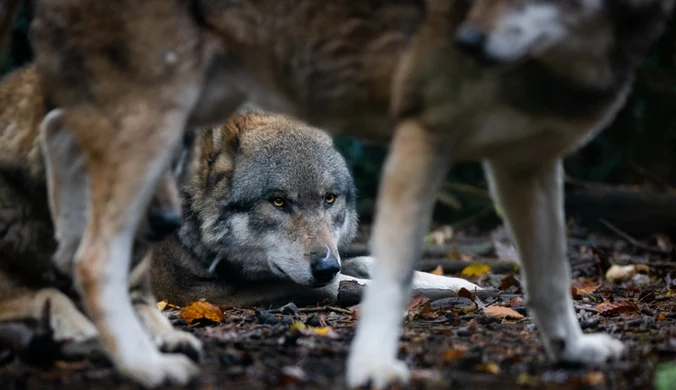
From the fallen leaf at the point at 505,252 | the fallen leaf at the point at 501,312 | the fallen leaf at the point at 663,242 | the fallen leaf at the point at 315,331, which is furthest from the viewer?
the fallen leaf at the point at 663,242

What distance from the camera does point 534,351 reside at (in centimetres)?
420

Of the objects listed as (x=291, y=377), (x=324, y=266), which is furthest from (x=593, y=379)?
(x=324, y=266)

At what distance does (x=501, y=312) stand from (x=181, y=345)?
2138mm

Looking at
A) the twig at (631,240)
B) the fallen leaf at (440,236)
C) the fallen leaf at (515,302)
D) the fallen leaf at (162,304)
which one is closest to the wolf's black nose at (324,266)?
the fallen leaf at (162,304)

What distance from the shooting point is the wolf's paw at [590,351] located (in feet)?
12.7

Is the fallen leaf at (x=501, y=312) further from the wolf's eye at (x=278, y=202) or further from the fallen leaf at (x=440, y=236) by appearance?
the fallen leaf at (x=440, y=236)

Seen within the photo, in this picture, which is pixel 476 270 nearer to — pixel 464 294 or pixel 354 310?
pixel 464 294

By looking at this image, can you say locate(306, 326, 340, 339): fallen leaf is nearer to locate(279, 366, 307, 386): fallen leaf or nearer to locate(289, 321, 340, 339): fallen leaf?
locate(289, 321, 340, 339): fallen leaf

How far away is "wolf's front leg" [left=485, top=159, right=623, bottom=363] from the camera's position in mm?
3947

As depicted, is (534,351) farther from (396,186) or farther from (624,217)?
(624,217)

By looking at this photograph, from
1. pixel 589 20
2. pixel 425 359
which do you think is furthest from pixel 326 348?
pixel 589 20

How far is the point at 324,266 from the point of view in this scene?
6344 mm

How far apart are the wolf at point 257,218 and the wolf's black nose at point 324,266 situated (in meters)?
0.09

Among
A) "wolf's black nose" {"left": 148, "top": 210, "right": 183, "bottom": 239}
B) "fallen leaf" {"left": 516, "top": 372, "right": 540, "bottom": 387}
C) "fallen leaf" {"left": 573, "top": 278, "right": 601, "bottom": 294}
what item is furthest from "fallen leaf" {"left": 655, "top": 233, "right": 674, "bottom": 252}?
"wolf's black nose" {"left": 148, "top": 210, "right": 183, "bottom": 239}
